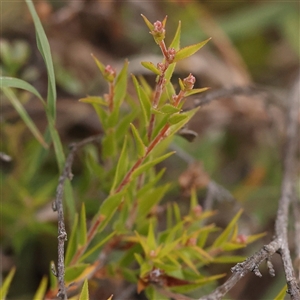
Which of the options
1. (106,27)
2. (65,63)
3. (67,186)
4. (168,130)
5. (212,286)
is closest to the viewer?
(168,130)

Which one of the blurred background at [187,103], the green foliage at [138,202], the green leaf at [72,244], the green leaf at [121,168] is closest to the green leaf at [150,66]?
the green foliage at [138,202]

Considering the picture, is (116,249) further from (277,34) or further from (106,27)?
(277,34)

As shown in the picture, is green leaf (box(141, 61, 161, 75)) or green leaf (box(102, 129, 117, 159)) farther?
green leaf (box(102, 129, 117, 159))

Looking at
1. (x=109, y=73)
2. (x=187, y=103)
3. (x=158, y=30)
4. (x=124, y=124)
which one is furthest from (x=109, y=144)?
(x=187, y=103)

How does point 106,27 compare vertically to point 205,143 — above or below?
above

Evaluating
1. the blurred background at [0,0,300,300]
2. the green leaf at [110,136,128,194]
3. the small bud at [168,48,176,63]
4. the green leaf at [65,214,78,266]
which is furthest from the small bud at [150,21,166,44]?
the blurred background at [0,0,300,300]

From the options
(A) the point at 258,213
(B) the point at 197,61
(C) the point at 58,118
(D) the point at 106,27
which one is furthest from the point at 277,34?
(C) the point at 58,118

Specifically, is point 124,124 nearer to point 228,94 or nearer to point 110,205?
point 110,205

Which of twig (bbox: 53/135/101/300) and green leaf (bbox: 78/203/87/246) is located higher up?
twig (bbox: 53/135/101/300)

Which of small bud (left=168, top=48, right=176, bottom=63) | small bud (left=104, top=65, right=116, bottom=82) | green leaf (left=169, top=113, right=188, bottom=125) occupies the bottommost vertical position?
green leaf (left=169, top=113, right=188, bottom=125)

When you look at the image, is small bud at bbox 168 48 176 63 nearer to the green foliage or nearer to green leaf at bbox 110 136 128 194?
the green foliage
